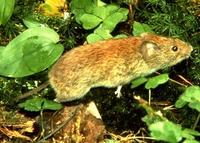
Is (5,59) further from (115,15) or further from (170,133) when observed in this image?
(170,133)

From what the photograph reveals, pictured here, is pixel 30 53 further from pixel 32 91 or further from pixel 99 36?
pixel 99 36

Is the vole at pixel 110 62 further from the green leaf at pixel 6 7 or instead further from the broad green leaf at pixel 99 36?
the green leaf at pixel 6 7

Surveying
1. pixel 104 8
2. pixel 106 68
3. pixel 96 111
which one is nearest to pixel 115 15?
pixel 104 8

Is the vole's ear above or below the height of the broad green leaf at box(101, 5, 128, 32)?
below

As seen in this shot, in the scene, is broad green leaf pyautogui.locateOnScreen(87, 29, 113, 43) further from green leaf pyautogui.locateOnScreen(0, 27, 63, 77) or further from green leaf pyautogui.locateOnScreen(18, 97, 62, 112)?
green leaf pyautogui.locateOnScreen(18, 97, 62, 112)

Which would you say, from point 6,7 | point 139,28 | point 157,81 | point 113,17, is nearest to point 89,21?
point 113,17

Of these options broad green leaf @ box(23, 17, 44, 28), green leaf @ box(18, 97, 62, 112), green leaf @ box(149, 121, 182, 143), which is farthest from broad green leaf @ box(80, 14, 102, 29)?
green leaf @ box(149, 121, 182, 143)
